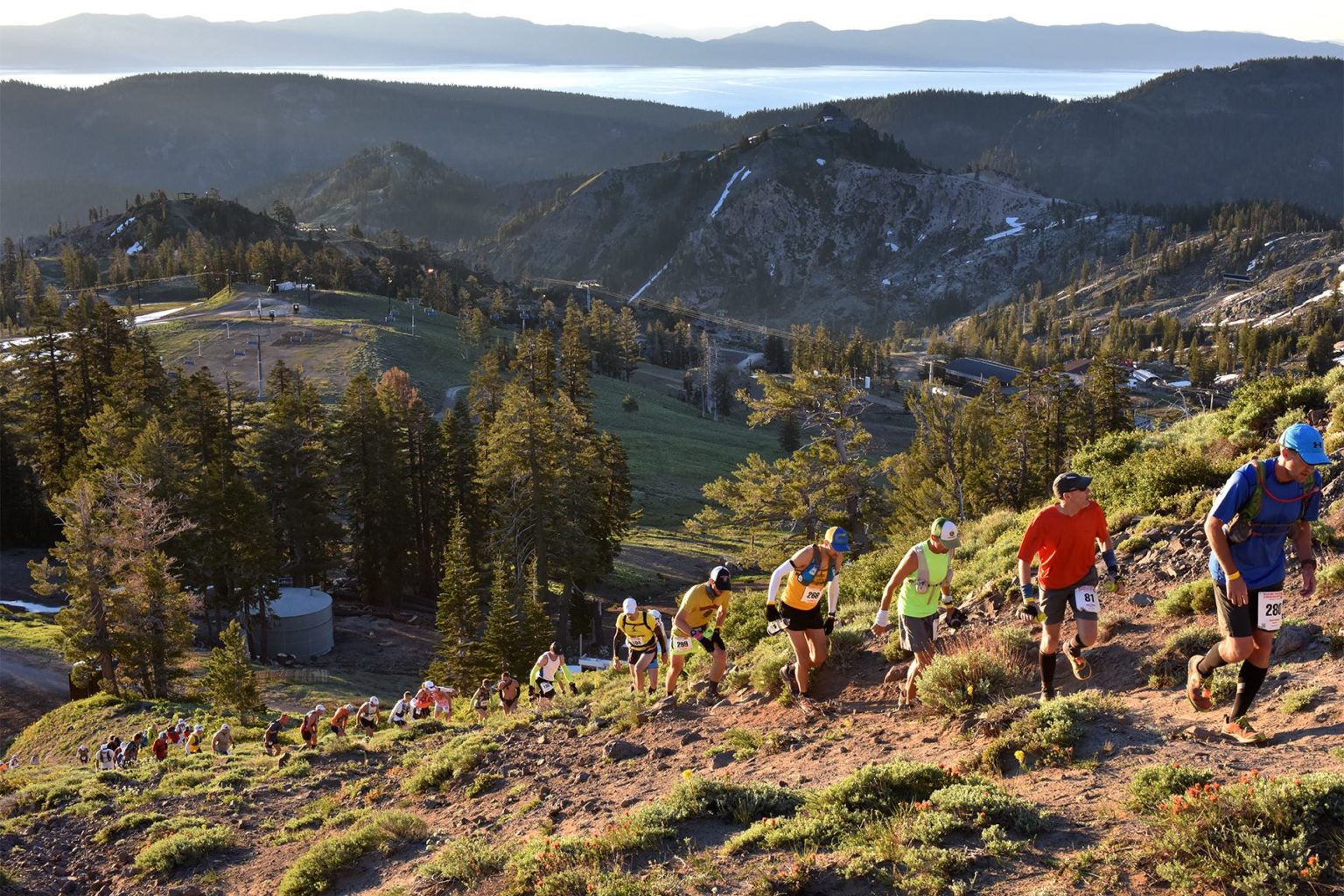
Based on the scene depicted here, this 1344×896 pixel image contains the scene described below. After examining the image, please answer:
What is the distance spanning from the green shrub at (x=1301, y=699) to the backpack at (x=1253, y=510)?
190cm

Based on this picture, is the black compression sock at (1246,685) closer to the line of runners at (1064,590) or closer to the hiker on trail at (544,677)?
the line of runners at (1064,590)

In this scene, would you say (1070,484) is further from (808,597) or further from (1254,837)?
(1254,837)

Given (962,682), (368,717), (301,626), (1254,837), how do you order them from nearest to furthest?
(1254,837), (962,682), (368,717), (301,626)

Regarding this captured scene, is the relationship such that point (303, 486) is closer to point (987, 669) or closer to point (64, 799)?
point (64, 799)

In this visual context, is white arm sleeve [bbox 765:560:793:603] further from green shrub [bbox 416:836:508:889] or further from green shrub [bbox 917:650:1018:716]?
green shrub [bbox 416:836:508:889]

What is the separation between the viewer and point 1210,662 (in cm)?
864

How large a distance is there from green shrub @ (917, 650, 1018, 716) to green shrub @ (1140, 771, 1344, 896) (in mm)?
3450

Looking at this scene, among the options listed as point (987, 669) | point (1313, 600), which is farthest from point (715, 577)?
point (1313, 600)

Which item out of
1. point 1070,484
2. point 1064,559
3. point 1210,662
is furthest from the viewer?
point 1064,559

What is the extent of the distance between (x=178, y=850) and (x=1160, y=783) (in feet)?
39.8

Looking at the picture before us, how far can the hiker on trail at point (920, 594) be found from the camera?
11.0 meters

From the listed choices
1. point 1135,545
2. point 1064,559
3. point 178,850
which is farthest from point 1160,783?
point 178,850

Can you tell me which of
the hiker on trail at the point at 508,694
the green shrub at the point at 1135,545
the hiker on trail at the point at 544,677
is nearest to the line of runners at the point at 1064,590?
the hiker on trail at the point at 544,677

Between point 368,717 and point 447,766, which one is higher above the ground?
point 447,766
